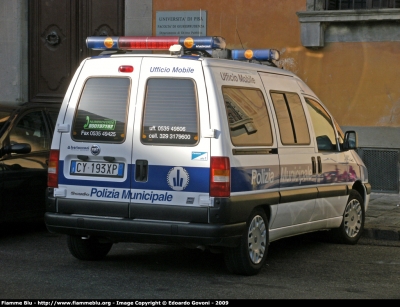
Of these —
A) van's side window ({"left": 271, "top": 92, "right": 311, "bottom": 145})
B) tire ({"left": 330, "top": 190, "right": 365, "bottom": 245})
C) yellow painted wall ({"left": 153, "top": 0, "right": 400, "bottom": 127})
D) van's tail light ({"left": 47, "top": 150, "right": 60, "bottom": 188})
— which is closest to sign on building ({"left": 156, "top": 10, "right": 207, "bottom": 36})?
yellow painted wall ({"left": 153, "top": 0, "right": 400, "bottom": 127})

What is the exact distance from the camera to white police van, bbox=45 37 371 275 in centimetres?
671

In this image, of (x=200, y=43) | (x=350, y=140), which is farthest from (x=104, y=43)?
(x=350, y=140)

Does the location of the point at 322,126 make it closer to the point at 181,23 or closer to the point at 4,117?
the point at 4,117

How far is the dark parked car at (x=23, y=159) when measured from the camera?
8680 millimetres

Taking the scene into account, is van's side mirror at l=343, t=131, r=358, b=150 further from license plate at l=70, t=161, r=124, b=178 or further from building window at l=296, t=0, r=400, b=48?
building window at l=296, t=0, r=400, b=48

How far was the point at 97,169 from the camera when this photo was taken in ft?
23.2

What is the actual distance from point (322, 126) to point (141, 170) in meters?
2.56

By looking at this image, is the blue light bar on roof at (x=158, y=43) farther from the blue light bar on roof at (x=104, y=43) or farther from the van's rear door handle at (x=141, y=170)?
the van's rear door handle at (x=141, y=170)

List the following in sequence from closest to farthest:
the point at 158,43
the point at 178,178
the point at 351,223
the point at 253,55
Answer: the point at 178,178, the point at 158,43, the point at 253,55, the point at 351,223

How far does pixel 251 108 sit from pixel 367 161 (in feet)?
21.8

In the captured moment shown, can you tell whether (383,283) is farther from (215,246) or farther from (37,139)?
(37,139)

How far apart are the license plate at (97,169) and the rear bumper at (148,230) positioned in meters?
0.38

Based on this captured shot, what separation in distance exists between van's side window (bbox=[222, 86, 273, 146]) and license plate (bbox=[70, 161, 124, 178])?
1.05 meters

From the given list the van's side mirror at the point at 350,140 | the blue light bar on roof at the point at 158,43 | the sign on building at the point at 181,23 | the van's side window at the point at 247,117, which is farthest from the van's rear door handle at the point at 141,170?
the sign on building at the point at 181,23
